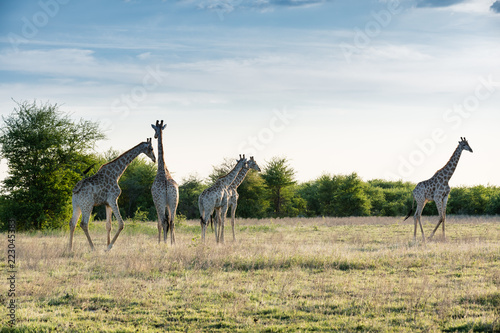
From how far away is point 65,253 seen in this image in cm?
1328

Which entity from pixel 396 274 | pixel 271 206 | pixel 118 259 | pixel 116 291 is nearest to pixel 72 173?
pixel 118 259

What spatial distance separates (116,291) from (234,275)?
112 inches

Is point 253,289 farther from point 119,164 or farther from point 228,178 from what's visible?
point 228,178

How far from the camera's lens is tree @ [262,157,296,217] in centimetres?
4112

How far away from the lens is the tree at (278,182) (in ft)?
135

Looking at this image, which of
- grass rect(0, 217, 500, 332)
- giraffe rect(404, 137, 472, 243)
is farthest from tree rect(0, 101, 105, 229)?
giraffe rect(404, 137, 472, 243)

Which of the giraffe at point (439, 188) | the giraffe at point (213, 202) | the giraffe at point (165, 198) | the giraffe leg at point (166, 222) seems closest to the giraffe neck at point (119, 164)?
the giraffe at point (165, 198)

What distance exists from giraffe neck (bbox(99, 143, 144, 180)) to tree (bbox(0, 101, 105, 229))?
8452mm

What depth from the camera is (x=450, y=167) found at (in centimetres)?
1850

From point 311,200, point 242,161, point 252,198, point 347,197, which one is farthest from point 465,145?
point 311,200

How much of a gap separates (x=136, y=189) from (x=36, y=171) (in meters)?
19.2

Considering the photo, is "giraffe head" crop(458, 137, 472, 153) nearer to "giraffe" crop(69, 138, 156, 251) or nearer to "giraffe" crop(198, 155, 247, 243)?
"giraffe" crop(198, 155, 247, 243)

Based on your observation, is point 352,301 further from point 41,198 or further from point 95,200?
point 41,198

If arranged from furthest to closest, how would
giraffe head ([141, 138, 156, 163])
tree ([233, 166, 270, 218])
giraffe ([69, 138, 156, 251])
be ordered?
tree ([233, 166, 270, 218])
giraffe head ([141, 138, 156, 163])
giraffe ([69, 138, 156, 251])
